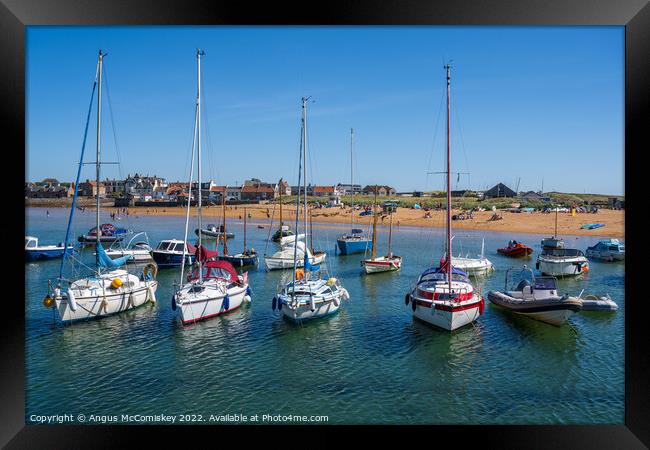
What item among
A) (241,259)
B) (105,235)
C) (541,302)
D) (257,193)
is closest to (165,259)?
(241,259)

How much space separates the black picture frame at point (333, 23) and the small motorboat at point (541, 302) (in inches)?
276

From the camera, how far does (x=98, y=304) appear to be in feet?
48.2

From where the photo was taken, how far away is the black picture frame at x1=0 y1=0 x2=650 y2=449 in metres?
7.14

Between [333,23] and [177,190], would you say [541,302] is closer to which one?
[333,23]

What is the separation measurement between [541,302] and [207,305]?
31.1ft

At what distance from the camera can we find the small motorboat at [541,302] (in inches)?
554

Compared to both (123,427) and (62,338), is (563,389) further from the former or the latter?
(62,338)

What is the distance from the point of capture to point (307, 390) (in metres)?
10.2

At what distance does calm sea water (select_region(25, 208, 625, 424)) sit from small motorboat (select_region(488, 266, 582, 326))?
322 millimetres
